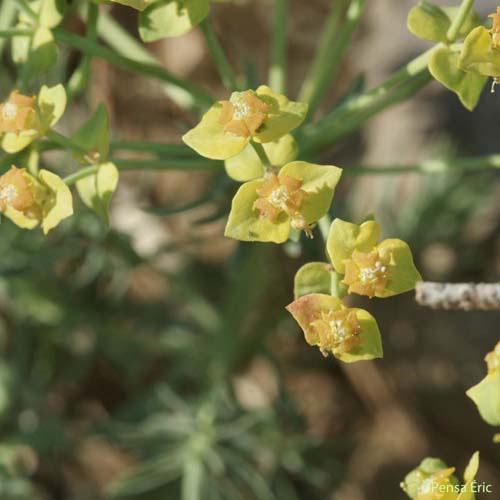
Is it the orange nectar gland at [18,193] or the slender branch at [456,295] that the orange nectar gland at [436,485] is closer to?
the slender branch at [456,295]

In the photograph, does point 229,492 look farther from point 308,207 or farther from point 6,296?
point 308,207

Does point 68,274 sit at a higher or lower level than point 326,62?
lower

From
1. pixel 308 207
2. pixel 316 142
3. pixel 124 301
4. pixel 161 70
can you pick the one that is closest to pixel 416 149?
pixel 124 301

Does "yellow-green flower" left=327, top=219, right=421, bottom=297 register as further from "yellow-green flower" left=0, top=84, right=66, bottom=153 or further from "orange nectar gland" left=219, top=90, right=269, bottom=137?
"yellow-green flower" left=0, top=84, right=66, bottom=153

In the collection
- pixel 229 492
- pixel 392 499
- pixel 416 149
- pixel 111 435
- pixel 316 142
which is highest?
pixel 316 142

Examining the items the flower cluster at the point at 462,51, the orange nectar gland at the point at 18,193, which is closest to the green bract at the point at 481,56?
the flower cluster at the point at 462,51

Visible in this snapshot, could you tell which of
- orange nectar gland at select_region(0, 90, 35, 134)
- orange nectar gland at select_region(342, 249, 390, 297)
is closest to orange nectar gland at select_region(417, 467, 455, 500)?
orange nectar gland at select_region(342, 249, 390, 297)

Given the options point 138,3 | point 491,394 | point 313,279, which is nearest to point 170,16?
point 138,3
